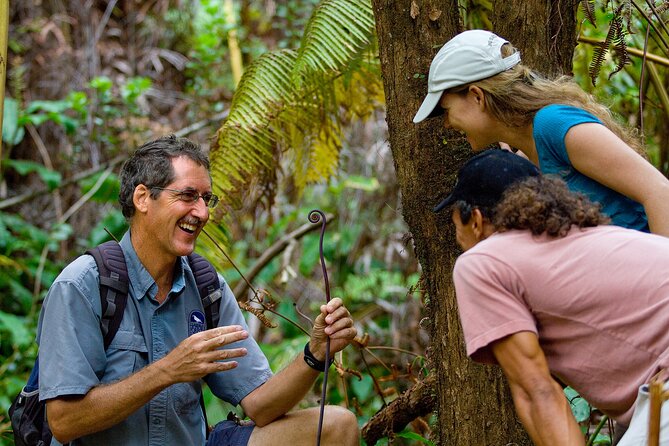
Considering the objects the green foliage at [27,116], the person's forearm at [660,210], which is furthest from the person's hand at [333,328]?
the green foliage at [27,116]

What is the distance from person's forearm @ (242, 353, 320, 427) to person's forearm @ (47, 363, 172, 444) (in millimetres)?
495

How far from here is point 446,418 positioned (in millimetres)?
3104

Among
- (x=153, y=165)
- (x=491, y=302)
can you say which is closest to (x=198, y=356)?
(x=153, y=165)

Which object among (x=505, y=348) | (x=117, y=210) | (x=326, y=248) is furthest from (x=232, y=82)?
(x=505, y=348)

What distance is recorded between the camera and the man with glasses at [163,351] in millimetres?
2836

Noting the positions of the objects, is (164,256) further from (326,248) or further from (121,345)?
(326,248)

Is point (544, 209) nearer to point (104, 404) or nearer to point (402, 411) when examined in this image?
point (104, 404)

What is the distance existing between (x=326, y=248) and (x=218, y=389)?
4.18m

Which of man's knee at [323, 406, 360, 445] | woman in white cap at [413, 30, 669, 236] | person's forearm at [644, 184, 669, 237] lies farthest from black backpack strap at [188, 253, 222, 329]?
person's forearm at [644, 184, 669, 237]

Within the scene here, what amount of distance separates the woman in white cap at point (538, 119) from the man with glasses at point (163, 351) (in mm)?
837

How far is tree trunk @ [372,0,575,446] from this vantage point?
3064 mm

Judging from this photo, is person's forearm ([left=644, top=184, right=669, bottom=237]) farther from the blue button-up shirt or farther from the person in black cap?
the blue button-up shirt

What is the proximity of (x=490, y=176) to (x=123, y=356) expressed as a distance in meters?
1.55

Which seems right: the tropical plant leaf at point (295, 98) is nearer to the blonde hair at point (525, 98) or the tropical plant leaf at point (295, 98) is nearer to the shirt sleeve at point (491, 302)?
the blonde hair at point (525, 98)
